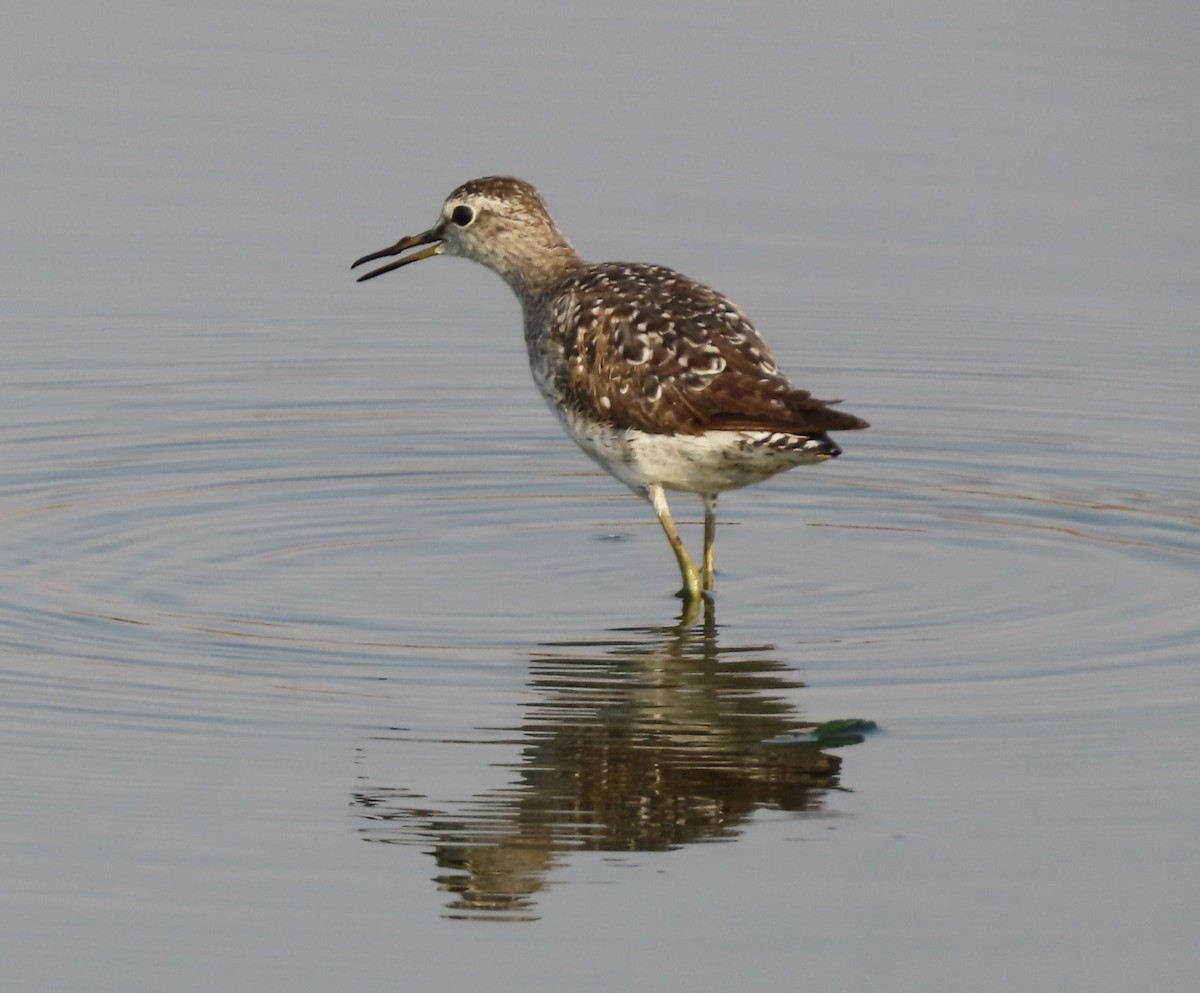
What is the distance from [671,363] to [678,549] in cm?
97

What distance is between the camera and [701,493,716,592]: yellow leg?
1202 centimetres

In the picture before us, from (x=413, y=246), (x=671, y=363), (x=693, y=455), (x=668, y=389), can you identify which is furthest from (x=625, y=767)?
(x=413, y=246)

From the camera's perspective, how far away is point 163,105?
19094 mm

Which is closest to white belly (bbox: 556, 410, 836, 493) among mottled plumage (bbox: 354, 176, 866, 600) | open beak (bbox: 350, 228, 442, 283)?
mottled plumage (bbox: 354, 176, 866, 600)

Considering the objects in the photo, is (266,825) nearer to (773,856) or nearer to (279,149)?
(773,856)

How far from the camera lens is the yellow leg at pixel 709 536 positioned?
12.0 meters

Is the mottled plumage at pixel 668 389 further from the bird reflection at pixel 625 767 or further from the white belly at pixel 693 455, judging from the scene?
the bird reflection at pixel 625 767

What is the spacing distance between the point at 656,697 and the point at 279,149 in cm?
926

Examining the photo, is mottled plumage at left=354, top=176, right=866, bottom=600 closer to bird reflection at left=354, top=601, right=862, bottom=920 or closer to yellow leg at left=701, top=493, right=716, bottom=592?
yellow leg at left=701, top=493, right=716, bottom=592

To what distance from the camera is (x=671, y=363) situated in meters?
11.5

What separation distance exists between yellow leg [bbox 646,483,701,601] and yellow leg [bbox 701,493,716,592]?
78 mm

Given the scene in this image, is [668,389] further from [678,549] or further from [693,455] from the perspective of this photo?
[678,549]

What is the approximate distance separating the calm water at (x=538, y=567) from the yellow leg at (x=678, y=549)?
19 centimetres

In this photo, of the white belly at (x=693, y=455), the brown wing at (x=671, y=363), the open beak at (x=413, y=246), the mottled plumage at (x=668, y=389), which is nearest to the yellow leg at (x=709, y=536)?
the mottled plumage at (x=668, y=389)
